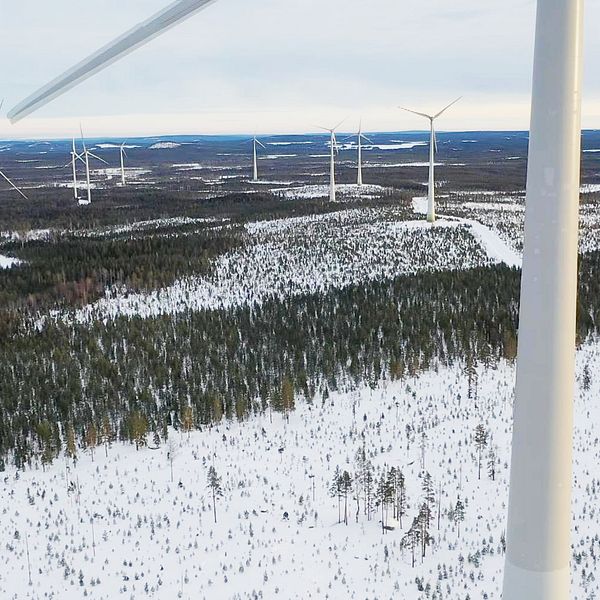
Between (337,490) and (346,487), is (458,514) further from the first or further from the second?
(337,490)

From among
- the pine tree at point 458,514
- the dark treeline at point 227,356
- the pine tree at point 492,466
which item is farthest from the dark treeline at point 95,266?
the pine tree at point 458,514

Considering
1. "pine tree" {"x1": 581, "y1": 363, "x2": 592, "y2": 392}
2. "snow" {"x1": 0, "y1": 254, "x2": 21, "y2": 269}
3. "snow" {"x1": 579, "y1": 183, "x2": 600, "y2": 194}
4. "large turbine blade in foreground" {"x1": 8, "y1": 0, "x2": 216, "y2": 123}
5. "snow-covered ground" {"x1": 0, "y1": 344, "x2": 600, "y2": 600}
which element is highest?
"large turbine blade in foreground" {"x1": 8, "y1": 0, "x2": 216, "y2": 123}

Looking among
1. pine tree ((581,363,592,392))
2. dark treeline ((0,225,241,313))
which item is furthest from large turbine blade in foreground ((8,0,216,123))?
dark treeline ((0,225,241,313))

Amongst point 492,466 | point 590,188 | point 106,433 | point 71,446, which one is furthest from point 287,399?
point 590,188

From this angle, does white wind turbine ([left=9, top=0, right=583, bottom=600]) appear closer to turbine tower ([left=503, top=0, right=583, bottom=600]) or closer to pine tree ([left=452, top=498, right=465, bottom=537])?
turbine tower ([left=503, top=0, right=583, bottom=600])

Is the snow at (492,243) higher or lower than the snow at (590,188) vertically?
lower

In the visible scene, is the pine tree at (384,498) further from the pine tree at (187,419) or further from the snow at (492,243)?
the snow at (492,243)

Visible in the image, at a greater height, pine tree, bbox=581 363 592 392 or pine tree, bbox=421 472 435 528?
pine tree, bbox=581 363 592 392
